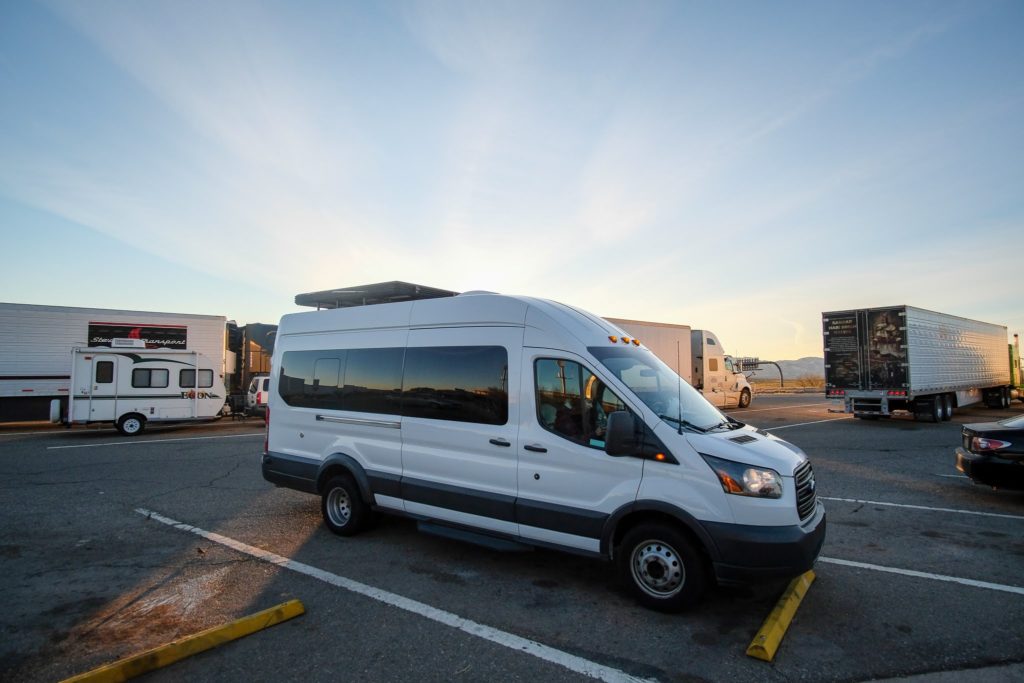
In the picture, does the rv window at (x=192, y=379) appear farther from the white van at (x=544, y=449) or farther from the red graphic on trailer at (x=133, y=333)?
the white van at (x=544, y=449)

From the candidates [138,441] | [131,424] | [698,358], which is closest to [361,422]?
[138,441]

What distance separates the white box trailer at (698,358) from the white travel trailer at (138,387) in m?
13.8

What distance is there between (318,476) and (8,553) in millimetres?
3001

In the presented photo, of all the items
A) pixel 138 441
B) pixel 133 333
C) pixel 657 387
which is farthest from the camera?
pixel 133 333

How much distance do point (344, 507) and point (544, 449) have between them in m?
2.81

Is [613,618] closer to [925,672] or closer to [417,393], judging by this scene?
[925,672]

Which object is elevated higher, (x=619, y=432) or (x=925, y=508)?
(x=619, y=432)

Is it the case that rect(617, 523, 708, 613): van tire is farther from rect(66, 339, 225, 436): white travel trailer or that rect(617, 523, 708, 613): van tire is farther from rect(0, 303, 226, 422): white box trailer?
rect(0, 303, 226, 422): white box trailer

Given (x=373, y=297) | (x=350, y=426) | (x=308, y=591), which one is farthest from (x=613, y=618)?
(x=373, y=297)

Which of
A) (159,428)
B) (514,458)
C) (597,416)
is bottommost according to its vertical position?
(159,428)

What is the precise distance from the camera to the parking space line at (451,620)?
130 inches

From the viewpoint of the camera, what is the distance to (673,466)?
398 cm

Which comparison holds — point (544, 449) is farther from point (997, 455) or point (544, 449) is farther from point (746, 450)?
point (997, 455)

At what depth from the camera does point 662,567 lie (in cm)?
408
